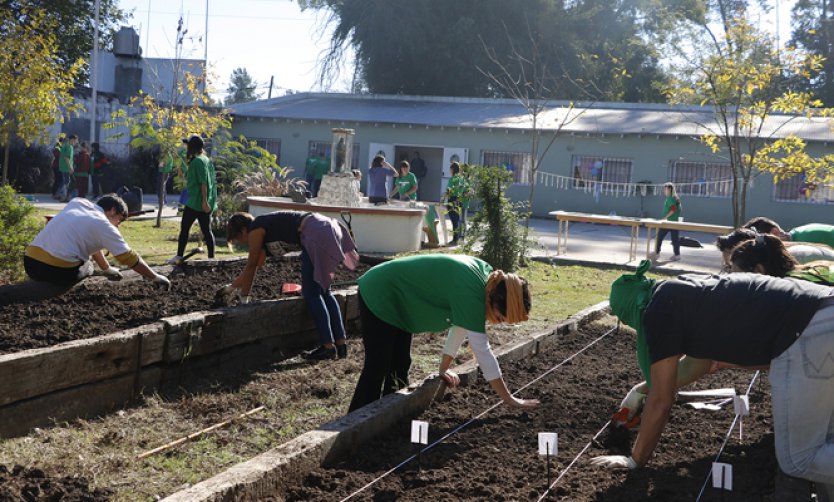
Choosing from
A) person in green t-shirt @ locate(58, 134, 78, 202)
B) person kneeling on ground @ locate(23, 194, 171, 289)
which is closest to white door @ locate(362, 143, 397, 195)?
person in green t-shirt @ locate(58, 134, 78, 202)

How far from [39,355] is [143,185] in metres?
24.7

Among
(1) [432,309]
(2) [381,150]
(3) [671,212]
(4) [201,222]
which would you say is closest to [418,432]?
(1) [432,309]

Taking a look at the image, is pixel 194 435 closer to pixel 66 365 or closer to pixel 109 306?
pixel 66 365

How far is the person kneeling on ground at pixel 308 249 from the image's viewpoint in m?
7.02

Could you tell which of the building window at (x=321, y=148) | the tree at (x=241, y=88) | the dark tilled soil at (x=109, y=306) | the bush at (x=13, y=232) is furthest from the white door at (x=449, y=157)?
the tree at (x=241, y=88)

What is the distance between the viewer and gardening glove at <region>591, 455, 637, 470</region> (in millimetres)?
4531

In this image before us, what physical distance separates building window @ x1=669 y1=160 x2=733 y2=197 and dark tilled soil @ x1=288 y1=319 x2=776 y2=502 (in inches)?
796

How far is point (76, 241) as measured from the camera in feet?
22.3

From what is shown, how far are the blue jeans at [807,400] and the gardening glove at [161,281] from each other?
492cm

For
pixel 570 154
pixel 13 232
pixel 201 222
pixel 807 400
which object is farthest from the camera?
pixel 570 154

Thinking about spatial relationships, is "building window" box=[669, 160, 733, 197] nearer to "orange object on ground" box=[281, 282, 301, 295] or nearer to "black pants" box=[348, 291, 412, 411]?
"orange object on ground" box=[281, 282, 301, 295]

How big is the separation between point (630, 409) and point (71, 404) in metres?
3.28

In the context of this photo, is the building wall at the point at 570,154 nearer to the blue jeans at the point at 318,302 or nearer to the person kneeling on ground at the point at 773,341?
the blue jeans at the point at 318,302

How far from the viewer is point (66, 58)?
1294 inches
